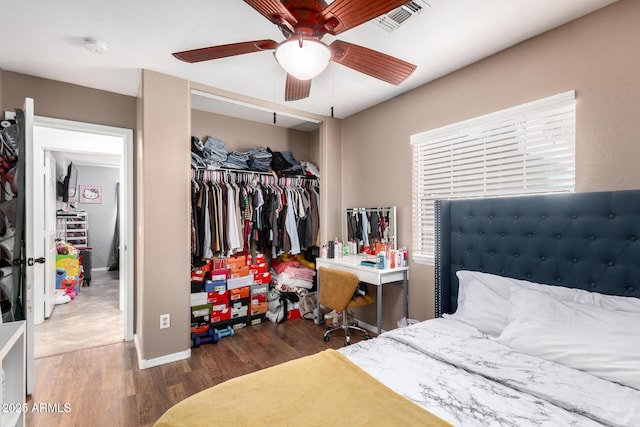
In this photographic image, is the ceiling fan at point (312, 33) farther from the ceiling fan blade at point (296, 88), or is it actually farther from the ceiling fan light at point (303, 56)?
the ceiling fan blade at point (296, 88)

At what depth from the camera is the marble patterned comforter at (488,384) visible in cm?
108

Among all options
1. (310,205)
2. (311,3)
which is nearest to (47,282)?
(310,205)

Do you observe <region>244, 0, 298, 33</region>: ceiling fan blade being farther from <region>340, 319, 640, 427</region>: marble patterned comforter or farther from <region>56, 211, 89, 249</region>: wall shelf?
<region>56, 211, 89, 249</region>: wall shelf

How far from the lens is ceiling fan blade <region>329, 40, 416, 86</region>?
151 centimetres

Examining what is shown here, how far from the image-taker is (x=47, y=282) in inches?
147

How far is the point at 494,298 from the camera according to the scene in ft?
6.35

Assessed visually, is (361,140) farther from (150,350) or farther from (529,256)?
(150,350)

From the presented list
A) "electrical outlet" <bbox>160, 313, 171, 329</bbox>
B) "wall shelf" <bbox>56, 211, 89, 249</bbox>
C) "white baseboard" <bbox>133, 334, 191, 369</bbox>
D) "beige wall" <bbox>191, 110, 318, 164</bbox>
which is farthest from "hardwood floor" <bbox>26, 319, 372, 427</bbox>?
"wall shelf" <bbox>56, 211, 89, 249</bbox>

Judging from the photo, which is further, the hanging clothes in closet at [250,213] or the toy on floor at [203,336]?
the hanging clothes in closet at [250,213]

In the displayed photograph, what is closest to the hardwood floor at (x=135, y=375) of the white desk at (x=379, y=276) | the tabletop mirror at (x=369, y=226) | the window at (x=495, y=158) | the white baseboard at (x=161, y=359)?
the white baseboard at (x=161, y=359)

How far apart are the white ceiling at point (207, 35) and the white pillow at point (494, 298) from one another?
1659 millimetres

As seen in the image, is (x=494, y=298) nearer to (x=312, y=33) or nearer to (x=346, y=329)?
(x=346, y=329)

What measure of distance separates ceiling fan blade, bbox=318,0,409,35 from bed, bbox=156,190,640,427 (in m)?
1.54

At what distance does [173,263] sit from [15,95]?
1.97 metres
